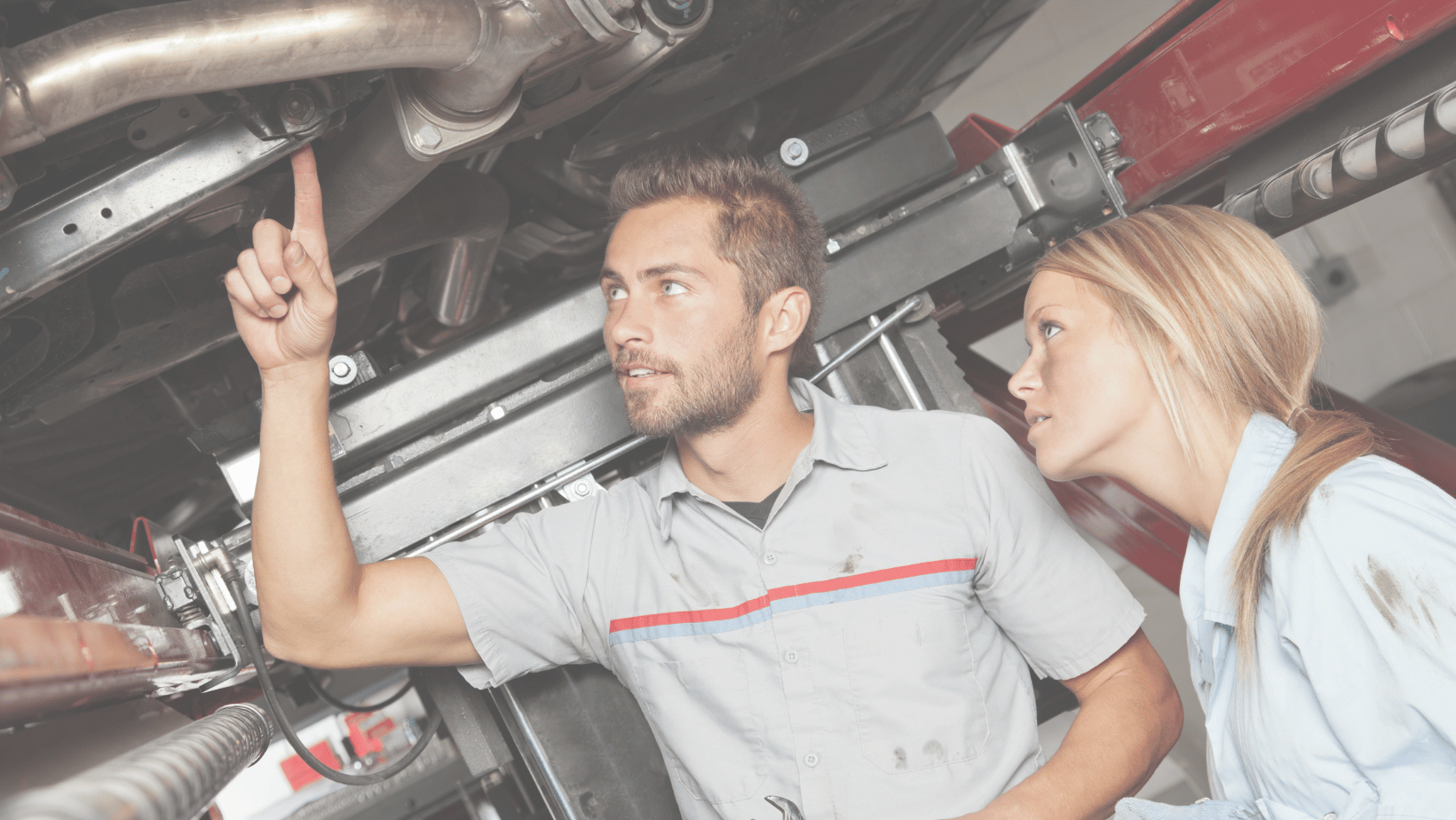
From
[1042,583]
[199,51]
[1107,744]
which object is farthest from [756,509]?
[199,51]

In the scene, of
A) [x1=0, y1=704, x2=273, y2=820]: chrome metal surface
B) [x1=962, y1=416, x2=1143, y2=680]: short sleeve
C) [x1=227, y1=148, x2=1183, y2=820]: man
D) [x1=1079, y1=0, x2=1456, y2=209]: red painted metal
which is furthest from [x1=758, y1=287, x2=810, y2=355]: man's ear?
[x1=0, y1=704, x2=273, y2=820]: chrome metal surface

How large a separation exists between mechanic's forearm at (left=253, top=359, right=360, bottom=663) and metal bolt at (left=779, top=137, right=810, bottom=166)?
80 cm

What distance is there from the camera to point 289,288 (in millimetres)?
1126

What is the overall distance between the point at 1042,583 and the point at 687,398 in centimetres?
53

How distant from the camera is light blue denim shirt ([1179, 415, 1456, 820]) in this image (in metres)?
0.85

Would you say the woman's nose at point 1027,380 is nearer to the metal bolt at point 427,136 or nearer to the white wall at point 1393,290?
the metal bolt at point 427,136

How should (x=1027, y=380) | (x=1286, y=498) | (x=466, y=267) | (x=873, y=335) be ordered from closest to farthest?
1. (x=1286, y=498)
2. (x=1027, y=380)
3. (x=873, y=335)
4. (x=466, y=267)

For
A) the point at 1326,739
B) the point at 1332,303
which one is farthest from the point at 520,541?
the point at 1332,303

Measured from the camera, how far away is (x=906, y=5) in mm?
1682

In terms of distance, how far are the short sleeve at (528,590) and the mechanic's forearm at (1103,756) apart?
0.60 metres

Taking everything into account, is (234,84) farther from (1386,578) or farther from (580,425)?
(1386,578)

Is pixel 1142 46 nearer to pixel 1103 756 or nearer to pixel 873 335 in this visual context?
pixel 873 335

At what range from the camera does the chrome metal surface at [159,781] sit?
587 millimetres

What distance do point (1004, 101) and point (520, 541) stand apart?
378cm
